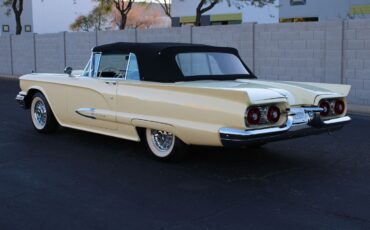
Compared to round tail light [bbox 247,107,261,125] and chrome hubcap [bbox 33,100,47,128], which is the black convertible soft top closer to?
round tail light [bbox 247,107,261,125]

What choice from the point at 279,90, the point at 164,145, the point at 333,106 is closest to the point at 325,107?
the point at 333,106

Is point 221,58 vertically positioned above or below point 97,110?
above

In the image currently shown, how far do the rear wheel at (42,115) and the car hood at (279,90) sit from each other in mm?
2885

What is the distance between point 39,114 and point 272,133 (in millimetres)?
4530

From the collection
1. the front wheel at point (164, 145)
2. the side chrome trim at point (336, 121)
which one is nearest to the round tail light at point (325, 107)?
the side chrome trim at point (336, 121)

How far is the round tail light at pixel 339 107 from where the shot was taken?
6.68m

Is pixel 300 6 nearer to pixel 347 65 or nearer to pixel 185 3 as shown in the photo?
pixel 185 3

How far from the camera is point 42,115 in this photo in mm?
8781

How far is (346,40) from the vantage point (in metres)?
13.8

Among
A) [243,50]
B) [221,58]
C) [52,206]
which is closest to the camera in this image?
[52,206]

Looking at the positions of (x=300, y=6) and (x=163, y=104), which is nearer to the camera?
(x=163, y=104)

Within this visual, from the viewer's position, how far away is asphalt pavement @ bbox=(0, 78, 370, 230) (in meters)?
4.71

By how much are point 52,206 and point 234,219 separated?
1.73m

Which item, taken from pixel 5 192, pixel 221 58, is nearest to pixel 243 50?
pixel 221 58
